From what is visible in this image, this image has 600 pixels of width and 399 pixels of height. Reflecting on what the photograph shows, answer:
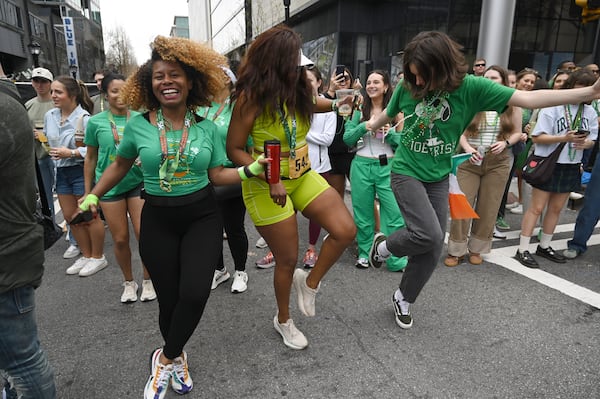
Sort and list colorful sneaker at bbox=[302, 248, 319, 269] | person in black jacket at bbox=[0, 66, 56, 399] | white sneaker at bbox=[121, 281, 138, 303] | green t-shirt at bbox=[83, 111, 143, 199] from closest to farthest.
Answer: person in black jacket at bbox=[0, 66, 56, 399] → green t-shirt at bbox=[83, 111, 143, 199] → white sneaker at bbox=[121, 281, 138, 303] → colorful sneaker at bbox=[302, 248, 319, 269]

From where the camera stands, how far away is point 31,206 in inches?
71.7

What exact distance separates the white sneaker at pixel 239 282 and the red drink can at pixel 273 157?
6.05ft

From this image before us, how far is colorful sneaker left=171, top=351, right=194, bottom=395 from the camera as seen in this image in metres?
2.52

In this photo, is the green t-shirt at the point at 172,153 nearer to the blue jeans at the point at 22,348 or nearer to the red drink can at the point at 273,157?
the red drink can at the point at 273,157

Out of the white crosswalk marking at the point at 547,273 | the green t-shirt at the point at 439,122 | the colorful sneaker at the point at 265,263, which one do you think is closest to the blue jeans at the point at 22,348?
the green t-shirt at the point at 439,122

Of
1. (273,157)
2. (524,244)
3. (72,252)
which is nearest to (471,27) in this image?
A: (524,244)

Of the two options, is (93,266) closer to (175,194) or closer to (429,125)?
(175,194)

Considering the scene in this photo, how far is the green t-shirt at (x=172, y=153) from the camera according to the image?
2.45 metres

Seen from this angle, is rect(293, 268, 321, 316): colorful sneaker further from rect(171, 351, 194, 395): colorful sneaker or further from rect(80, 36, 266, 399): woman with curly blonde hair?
rect(171, 351, 194, 395): colorful sneaker

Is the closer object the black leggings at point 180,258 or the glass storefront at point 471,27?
the black leggings at point 180,258

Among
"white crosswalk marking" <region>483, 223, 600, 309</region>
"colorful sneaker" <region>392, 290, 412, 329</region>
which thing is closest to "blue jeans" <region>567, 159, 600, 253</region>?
"white crosswalk marking" <region>483, 223, 600, 309</region>

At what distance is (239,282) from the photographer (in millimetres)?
3980

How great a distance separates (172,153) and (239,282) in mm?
1866

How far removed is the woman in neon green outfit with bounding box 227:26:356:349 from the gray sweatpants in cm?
53
